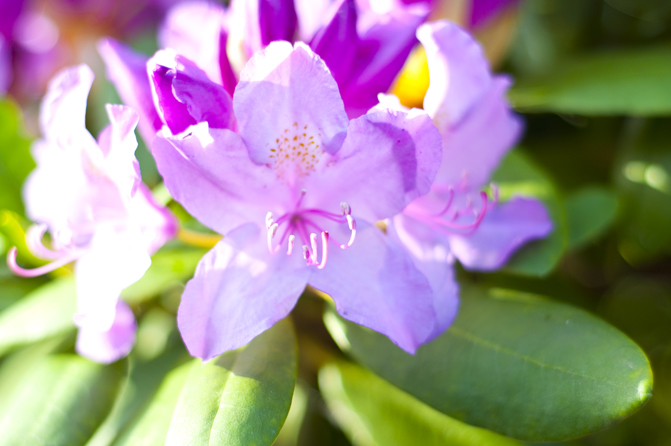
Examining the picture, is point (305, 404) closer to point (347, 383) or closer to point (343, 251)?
point (347, 383)

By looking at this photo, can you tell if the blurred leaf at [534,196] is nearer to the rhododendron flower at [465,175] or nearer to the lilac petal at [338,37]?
the rhododendron flower at [465,175]

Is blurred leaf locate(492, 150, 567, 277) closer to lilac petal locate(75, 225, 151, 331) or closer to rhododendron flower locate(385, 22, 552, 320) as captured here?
rhododendron flower locate(385, 22, 552, 320)

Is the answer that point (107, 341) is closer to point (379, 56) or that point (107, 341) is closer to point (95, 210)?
point (95, 210)

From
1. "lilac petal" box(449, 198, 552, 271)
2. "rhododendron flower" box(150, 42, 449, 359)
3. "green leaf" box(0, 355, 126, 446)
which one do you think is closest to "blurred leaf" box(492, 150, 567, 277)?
"lilac petal" box(449, 198, 552, 271)

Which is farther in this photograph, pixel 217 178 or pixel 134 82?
pixel 134 82

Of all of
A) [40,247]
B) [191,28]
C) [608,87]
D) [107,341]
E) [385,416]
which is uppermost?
[191,28]

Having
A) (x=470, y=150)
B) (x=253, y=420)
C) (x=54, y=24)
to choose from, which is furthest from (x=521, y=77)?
(x=54, y=24)

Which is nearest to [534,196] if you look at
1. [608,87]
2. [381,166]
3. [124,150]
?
[608,87]

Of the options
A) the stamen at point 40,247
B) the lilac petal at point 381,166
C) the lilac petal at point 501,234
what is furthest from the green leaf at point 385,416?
the stamen at point 40,247
